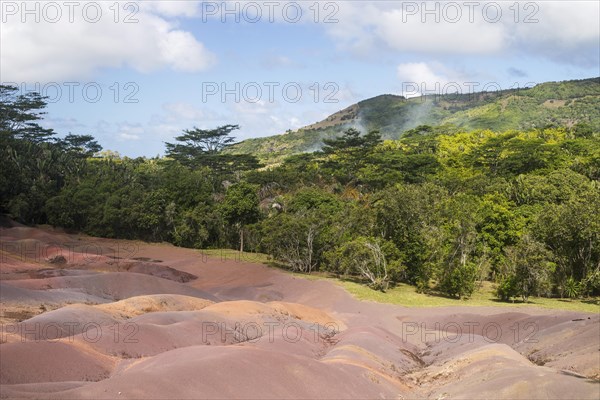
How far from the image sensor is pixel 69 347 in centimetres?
1507

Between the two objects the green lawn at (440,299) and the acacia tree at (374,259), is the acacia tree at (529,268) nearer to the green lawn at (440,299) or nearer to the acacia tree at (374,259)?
the green lawn at (440,299)

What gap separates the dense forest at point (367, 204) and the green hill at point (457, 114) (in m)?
38.9

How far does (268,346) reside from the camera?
1792 cm

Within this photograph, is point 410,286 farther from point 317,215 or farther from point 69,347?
point 69,347

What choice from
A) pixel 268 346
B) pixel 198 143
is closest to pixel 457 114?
pixel 198 143

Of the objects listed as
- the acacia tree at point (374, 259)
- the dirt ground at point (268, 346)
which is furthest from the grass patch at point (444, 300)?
the dirt ground at point (268, 346)

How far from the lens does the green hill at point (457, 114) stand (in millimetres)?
117812

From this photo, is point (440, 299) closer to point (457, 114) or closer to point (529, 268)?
point (529, 268)

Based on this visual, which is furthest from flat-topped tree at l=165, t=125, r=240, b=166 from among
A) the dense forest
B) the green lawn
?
the green lawn

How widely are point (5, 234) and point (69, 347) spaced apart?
41.1 metres

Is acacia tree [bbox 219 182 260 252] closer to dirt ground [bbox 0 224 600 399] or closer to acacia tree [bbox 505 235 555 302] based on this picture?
dirt ground [bbox 0 224 600 399]

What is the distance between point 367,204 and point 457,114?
116 m

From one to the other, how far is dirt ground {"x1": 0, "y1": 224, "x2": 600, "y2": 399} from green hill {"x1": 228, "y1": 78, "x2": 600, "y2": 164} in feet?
263

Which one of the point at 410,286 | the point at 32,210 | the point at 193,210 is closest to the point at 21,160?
the point at 32,210
